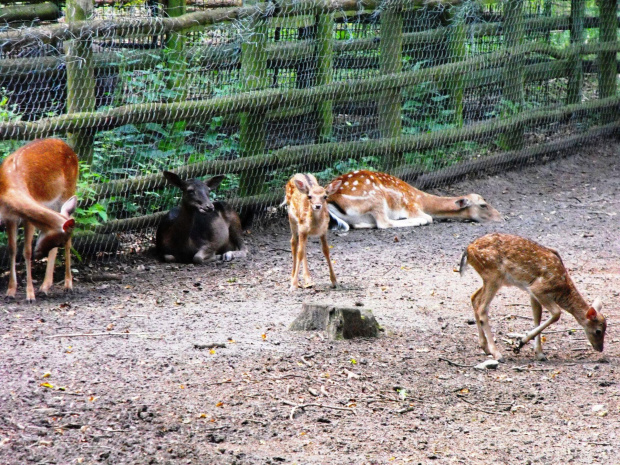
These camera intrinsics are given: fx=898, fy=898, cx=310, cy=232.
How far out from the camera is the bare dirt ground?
4402 mm

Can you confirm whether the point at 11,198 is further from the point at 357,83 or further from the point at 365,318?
the point at 357,83

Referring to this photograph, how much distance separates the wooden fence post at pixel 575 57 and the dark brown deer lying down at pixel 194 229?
6.48 meters

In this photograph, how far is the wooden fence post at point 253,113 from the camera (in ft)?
30.4

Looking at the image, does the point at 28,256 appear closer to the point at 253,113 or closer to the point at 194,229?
the point at 194,229

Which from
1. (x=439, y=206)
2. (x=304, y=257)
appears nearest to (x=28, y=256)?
(x=304, y=257)

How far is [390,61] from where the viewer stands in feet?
34.7

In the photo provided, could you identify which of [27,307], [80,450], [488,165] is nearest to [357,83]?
[488,165]

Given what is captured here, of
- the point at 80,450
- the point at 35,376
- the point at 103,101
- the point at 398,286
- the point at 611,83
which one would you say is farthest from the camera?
the point at 611,83

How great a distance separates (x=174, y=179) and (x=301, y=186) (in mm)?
Answer: 1484

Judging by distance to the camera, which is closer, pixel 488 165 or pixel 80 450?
pixel 80 450

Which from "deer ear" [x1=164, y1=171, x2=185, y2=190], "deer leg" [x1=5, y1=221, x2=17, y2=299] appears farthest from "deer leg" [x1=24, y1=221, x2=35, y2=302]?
"deer ear" [x1=164, y1=171, x2=185, y2=190]

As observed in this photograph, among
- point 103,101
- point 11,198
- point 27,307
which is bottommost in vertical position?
point 27,307

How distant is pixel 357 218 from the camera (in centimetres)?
1006

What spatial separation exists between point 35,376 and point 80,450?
1.03 metres
